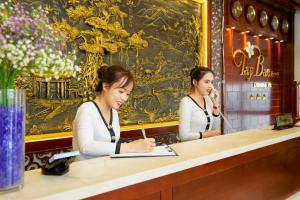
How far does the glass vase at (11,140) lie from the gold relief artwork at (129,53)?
1.87 m

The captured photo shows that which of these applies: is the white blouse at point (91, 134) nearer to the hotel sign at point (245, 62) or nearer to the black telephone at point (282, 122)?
the black telephone at point (282, 122)

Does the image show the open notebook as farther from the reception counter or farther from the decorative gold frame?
the decorative gold frame

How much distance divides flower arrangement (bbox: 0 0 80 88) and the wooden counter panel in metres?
0.50

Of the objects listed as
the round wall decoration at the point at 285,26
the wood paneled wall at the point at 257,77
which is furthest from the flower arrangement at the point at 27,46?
the round wall decoration at the point at 285,26

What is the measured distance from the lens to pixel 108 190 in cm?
122

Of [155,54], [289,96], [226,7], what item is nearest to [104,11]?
[155,54]

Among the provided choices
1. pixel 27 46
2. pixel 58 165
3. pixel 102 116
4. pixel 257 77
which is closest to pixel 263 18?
pixel 257 77

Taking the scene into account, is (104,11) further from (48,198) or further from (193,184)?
(48,198)

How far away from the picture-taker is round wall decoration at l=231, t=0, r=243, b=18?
5465 mm

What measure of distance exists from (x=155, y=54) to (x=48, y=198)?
3388 mm

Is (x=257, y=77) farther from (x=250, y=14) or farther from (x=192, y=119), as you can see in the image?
(x=192, y=119)

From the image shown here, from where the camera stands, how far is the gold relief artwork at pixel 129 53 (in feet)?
10.6

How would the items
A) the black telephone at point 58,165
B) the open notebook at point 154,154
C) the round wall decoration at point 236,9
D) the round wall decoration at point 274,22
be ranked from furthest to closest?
the round wall decoration at point 274,22, the round wall decoration at point 236,9, the open notebook at point 154,154, the black telephone at point 58,165

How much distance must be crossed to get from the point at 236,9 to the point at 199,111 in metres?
3.31
